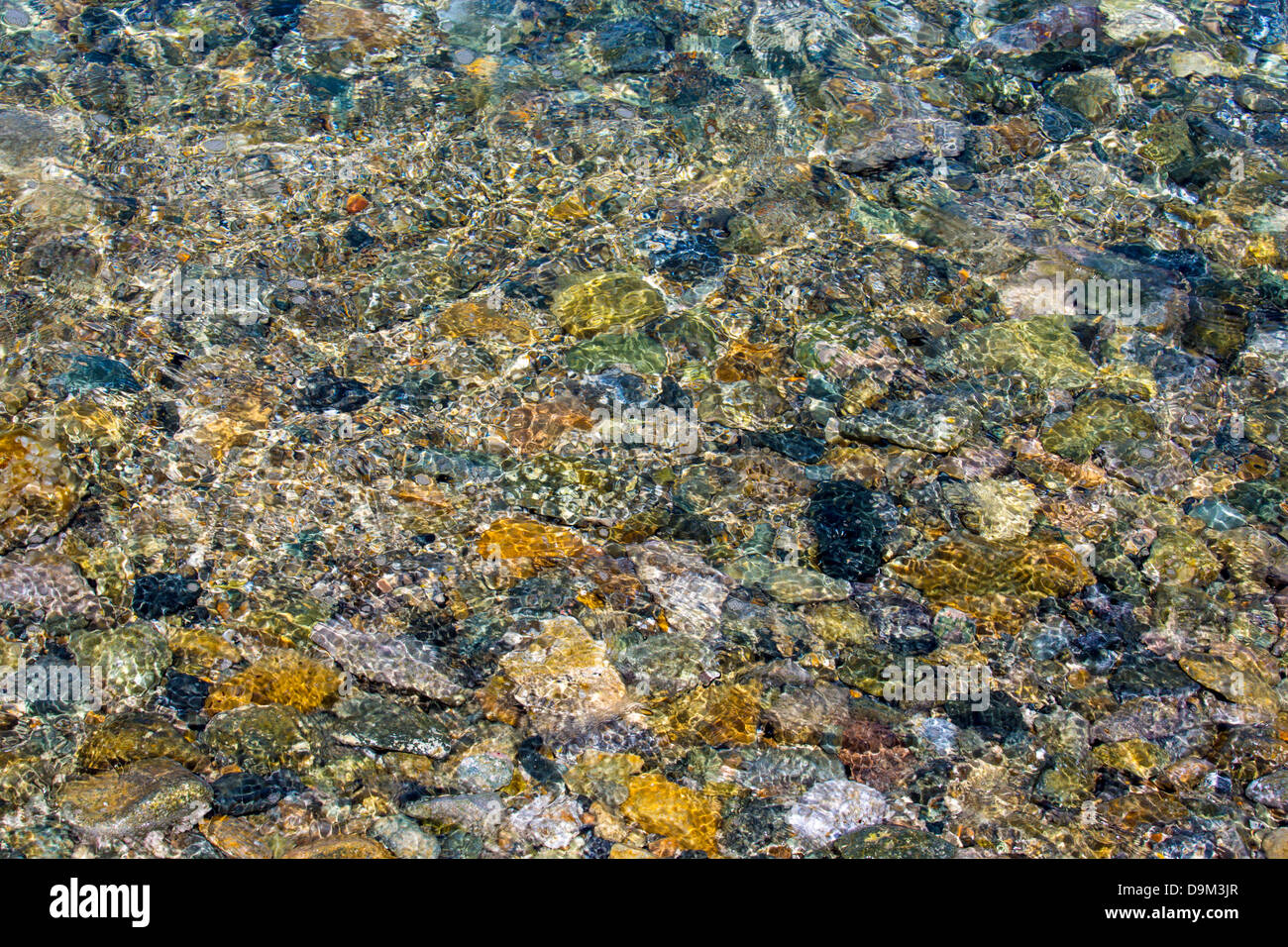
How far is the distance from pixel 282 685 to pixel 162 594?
575 mm

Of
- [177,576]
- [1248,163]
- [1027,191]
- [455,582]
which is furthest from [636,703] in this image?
[1248,163]

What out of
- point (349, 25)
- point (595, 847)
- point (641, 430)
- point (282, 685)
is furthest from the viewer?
point (349, 25)

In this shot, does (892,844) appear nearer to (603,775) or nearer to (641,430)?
(603,775)

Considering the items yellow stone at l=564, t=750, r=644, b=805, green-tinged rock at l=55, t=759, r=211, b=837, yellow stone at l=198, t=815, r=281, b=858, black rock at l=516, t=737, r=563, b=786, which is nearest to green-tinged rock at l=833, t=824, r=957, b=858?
yellow stone at l=564, t=750, r=644, b=805

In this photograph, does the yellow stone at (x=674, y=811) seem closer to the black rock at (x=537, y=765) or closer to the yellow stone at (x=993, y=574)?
the black rock at (x=537, y=765)

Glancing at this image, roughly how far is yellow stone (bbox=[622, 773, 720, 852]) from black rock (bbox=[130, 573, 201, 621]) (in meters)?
1.64

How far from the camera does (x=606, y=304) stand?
444cm

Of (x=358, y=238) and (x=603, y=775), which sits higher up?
(x=358, y=238)

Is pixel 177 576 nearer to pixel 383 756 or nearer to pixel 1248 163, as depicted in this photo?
pixel 383 756

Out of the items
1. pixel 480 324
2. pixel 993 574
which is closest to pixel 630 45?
pixel 480 324

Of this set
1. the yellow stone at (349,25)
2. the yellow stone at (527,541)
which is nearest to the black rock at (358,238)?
the yellow stone at (349,25)

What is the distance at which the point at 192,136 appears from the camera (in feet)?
16.3

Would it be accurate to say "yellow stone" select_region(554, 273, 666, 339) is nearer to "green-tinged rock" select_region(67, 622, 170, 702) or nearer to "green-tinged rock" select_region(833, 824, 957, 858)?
"green-tinged rock" select_region(67, 622, 170, 702)

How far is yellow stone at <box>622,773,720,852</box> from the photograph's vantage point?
2.97 meters
